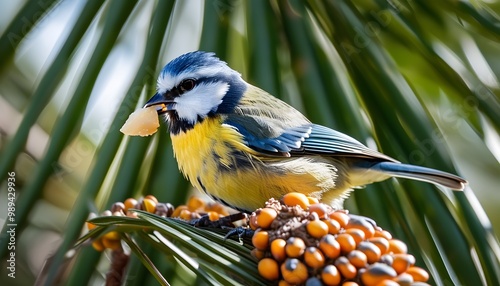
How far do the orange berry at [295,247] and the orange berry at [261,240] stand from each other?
0.03 meters

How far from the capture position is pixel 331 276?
0.76 metres

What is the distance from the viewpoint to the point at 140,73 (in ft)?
4.26

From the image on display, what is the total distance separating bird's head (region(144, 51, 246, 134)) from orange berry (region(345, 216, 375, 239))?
0.74m

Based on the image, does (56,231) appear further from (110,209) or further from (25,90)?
(110,209)

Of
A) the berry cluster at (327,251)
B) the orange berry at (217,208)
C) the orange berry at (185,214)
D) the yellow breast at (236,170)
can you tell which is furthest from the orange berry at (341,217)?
the yellow breast at (236,170)

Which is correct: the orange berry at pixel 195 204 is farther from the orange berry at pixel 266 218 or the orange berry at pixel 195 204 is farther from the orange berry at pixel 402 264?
the orange berry at pixel 402 264

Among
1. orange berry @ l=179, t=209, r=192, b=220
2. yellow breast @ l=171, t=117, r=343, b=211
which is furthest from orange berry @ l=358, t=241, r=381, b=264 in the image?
yellow breast @ l=171, t=117, r=343, b=211

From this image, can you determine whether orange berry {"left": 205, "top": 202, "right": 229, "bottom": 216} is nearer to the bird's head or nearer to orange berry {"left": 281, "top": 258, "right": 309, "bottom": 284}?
Result: the bird's head

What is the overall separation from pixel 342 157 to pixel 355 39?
0.45 m

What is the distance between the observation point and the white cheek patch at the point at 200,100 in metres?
1.59

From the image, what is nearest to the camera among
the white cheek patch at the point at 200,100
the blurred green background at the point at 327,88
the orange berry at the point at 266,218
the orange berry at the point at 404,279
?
the orange berry at the point at 404,279

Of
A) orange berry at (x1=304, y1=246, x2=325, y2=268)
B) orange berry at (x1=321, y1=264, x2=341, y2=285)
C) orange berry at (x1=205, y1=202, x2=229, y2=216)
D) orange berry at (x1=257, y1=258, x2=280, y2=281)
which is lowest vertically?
orange berry at (x1=205, y1=202, x2=229, y2=216)

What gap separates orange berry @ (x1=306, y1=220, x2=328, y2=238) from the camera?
31.8 inches

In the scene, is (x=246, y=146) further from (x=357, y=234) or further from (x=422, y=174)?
(x=357, y=234)
